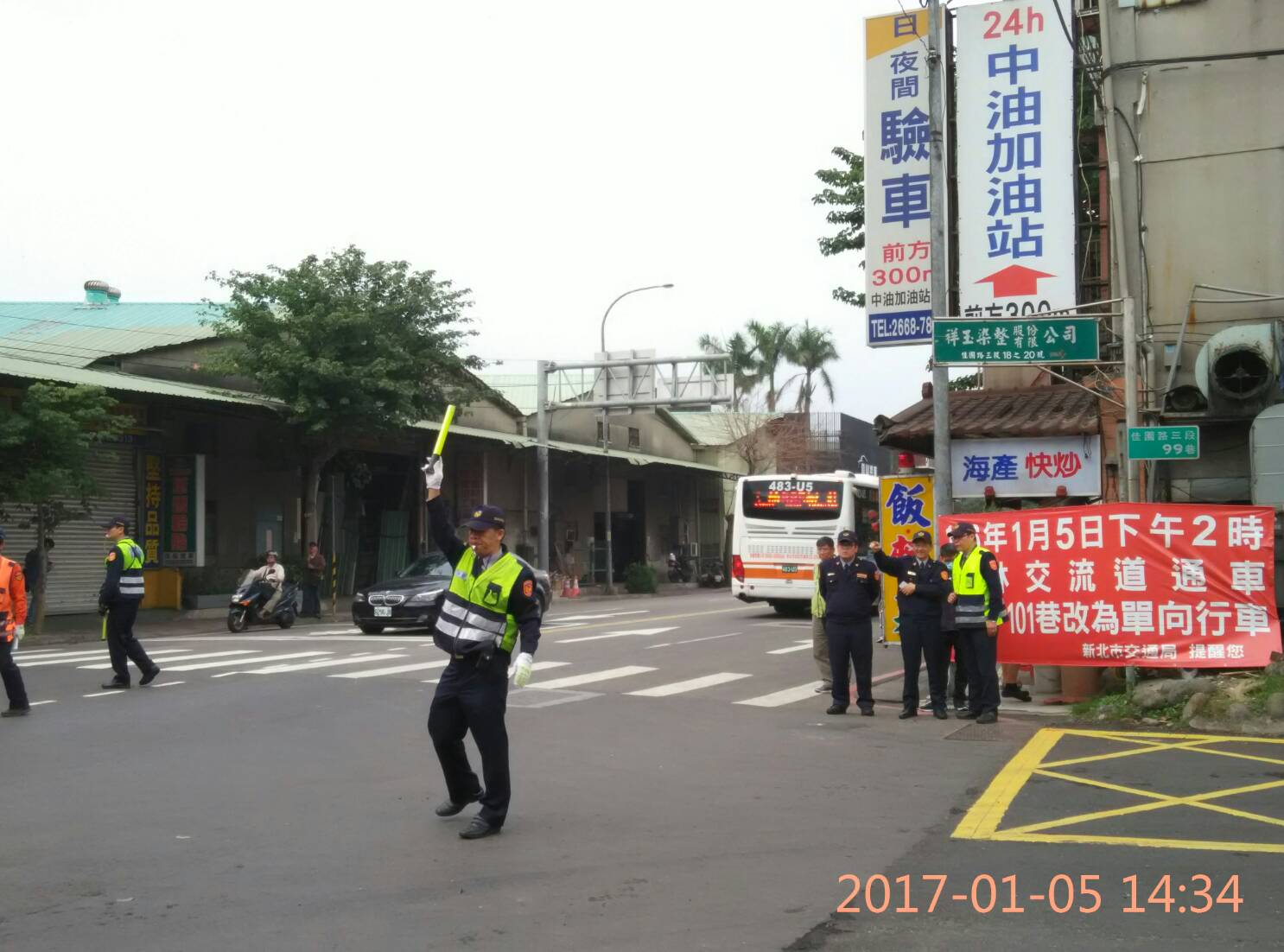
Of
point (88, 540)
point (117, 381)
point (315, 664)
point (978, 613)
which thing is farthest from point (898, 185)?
point (88, 540)

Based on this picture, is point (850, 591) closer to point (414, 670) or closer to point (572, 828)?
point (572, 828)

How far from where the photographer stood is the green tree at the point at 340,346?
2928cm

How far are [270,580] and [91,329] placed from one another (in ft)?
35.4

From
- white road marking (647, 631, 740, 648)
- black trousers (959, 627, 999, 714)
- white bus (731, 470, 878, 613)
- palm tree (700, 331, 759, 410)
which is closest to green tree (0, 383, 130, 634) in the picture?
white road marking (647, 631, 740, 648)

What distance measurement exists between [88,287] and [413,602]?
22542mm

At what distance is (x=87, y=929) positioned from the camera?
5.70 metres

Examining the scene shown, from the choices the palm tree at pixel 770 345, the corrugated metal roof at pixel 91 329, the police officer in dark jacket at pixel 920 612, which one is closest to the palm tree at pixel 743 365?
the palm tree at pixel 770 345

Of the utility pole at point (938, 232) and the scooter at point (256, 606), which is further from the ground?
the utility pole at point (938, 232)

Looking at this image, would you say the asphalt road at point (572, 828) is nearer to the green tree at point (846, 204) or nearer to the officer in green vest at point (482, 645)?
the officer in green vest at point (482, 645)

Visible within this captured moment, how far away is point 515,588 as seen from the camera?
25.2 ft

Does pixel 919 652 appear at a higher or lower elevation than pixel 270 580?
lower

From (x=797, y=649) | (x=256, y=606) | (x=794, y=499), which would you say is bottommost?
(x=797, y=649)

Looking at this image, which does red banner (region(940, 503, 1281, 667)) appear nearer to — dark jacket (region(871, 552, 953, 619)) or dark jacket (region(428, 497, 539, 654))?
dark jacket (region(871, 552, 953, 619))

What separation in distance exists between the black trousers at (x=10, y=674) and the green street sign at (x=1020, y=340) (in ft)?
31.8
